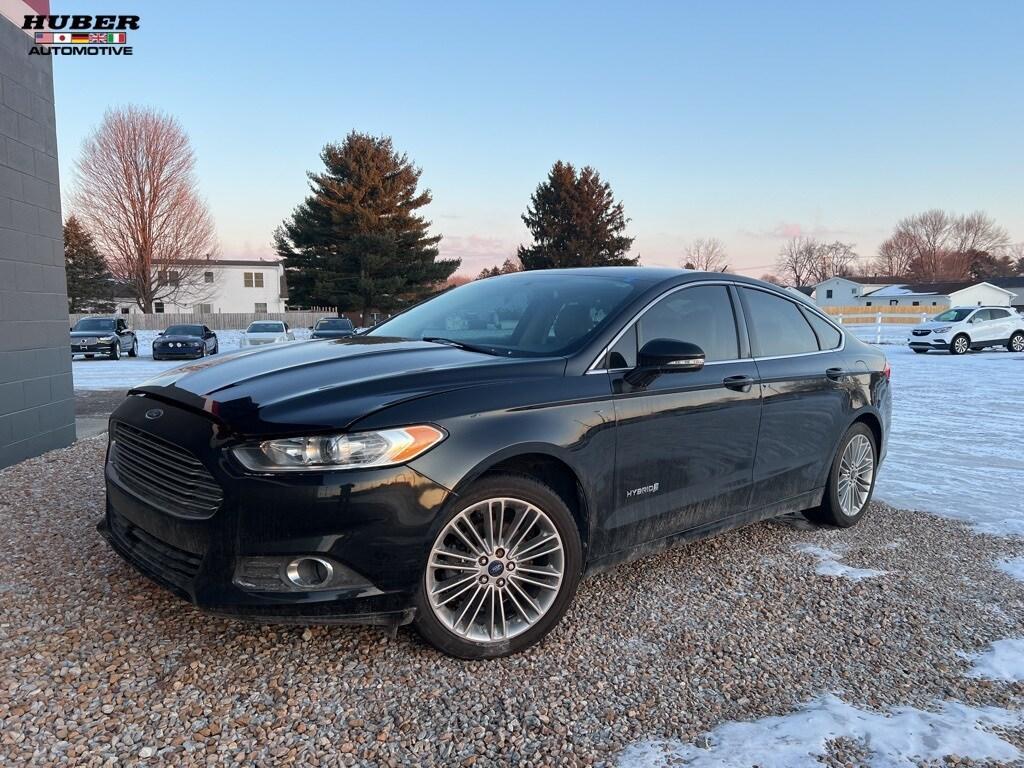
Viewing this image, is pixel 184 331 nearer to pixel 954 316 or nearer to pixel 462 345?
pixel 462 345

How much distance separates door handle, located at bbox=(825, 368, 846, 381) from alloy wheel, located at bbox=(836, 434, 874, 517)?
49cm

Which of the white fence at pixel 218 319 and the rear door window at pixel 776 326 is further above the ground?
the rear door window at pixel 776 326

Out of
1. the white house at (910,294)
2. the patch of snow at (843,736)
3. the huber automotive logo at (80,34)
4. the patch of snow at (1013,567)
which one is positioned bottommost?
the patch of snow at (1013,567)

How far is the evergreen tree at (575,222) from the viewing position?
49094mm

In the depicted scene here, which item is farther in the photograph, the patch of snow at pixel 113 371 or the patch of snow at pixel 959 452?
the patch of snow at pixel 113 371

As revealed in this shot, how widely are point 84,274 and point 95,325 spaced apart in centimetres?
3257

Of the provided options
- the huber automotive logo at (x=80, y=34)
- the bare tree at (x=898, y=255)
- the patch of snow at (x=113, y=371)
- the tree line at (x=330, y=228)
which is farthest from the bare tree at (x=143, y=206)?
the bare tree at (x=898, y=255)

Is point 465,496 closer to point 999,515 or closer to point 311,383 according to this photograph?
point 311,383

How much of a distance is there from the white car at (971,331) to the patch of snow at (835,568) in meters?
21.7

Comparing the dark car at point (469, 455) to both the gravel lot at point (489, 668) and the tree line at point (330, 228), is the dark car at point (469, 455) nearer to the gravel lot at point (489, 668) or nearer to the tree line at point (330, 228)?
the gravel lot at point (489, 668)

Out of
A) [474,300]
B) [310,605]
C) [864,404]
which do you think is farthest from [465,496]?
[864,404]

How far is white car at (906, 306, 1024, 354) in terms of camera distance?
2280cm

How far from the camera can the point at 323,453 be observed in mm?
2656

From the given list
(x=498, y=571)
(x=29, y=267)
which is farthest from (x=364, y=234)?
(x=498, y=571)
